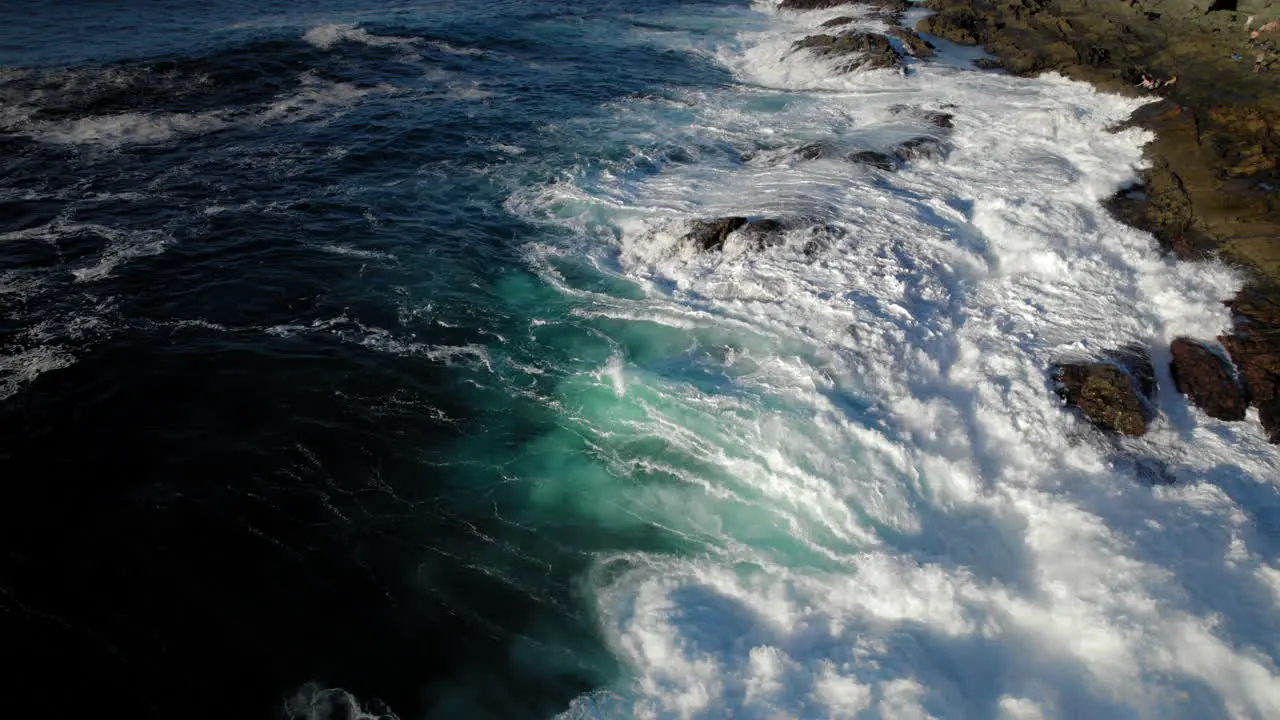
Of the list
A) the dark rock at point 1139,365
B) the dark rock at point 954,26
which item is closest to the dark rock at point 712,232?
the dark rock at point 1139,365

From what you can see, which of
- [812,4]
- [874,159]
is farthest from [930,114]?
[812,4]

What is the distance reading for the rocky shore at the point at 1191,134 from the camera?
9945 millimetres

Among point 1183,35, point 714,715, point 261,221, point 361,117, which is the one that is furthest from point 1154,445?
point 1183,35

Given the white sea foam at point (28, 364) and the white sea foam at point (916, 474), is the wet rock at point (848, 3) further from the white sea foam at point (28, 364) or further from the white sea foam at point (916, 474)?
the white sea foam at point (28, 364)

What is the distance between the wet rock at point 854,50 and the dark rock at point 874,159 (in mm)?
9243

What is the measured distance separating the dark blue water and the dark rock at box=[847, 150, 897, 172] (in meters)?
7.27

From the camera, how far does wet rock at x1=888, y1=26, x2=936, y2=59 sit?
2448 cm

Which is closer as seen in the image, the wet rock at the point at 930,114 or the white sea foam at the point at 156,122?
the white sea foam at the point at 156,122

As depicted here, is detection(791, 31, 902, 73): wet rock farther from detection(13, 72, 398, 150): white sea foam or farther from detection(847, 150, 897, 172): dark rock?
detection(13, 72, 398, 150): white sea foam

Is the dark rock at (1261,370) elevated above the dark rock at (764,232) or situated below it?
below

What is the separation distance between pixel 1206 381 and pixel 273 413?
1433 centimetres

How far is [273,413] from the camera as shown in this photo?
8.87 meters

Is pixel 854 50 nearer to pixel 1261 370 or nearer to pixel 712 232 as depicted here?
pixel 712 232


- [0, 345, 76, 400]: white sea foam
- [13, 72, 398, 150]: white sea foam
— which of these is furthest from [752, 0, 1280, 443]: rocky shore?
[13, 72, 398, 150]: white sea foam
